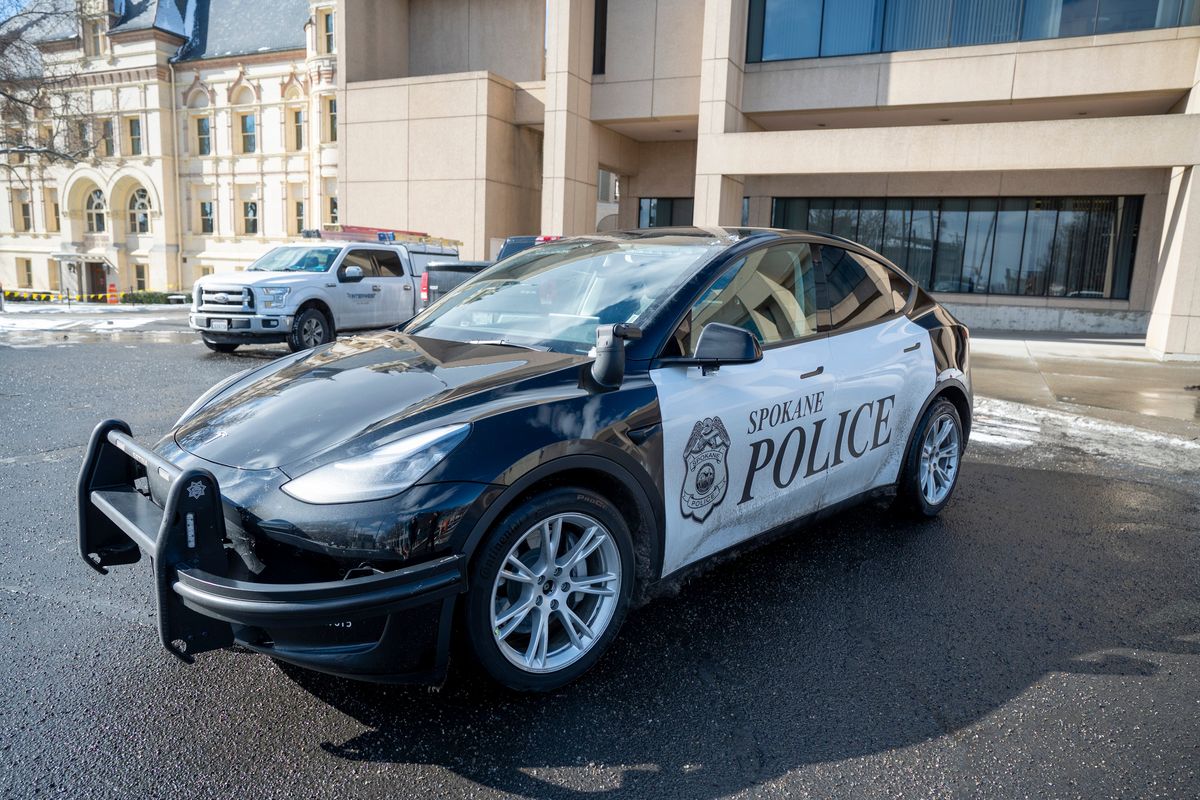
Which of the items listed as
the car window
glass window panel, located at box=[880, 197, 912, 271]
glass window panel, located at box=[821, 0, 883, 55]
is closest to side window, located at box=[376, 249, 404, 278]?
the car window

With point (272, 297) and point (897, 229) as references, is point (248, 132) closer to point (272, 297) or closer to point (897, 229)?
point (897, 229)

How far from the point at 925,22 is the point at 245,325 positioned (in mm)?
19502

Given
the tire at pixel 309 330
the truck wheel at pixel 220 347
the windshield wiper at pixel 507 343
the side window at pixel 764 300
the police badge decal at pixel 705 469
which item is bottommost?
the truck wheel at pixel 220 347

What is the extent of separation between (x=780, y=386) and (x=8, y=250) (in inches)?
2639

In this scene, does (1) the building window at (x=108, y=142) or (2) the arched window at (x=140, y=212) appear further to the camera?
(2) the arched window at (x=140, y=212)

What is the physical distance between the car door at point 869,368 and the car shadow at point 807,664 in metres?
0.54

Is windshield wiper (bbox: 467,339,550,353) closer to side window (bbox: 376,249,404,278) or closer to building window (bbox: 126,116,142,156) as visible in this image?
side window (bbox: 376,249,404,278)

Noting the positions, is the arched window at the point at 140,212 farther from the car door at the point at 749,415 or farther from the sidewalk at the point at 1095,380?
the car door at the point at 749,415

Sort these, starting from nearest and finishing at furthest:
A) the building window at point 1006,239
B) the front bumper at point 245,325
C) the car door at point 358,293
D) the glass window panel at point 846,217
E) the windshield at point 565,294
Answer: the windshield at point 565,294 < the front bumper at point 245,325 < the car door at point 358,293 < the building window at point 1006,239 < the glass window panel at point 846,217

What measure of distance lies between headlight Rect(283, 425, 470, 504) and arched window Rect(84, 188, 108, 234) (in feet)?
200

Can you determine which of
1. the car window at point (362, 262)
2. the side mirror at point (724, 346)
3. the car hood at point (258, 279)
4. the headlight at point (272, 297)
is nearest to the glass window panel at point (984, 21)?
the car window at point (362, 262)

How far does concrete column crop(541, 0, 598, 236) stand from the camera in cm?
2417

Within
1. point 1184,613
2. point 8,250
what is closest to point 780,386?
point 1184,613

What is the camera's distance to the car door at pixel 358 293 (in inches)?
550
